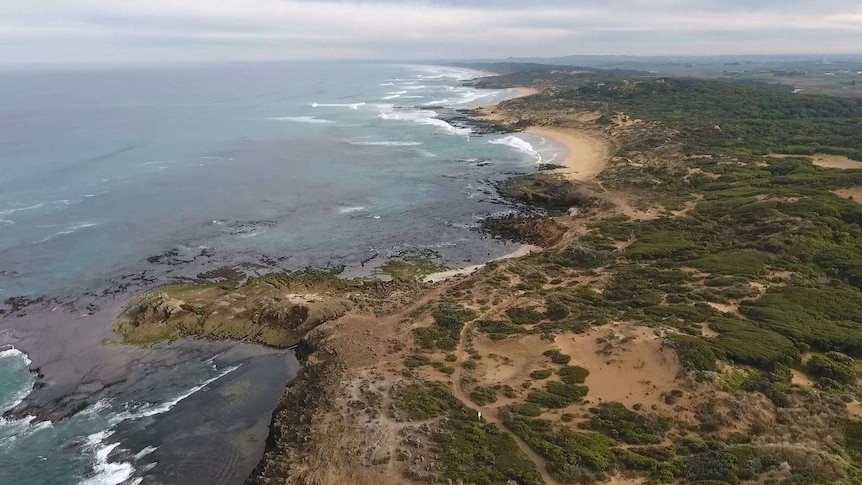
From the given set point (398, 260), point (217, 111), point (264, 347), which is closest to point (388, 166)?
point (398, 260)

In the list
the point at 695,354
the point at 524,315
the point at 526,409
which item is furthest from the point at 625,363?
the point at 524,315

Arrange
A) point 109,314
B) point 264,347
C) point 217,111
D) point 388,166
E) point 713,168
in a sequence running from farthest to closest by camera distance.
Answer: point 217,111 → point 388,166 → point 713,168 → point 109,314 → point 264,347

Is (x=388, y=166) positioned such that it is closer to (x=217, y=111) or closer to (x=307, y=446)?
(x=307, y=446)

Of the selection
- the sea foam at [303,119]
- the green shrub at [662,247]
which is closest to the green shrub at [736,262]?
the green shrub at [662,247]

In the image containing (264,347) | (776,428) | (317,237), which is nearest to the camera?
(776,428)

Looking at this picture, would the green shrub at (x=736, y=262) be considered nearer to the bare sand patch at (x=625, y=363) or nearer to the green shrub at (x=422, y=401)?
the bare sand patch at (x=625, y=363)

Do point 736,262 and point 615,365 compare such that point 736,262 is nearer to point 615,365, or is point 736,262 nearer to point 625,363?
point 625,363
